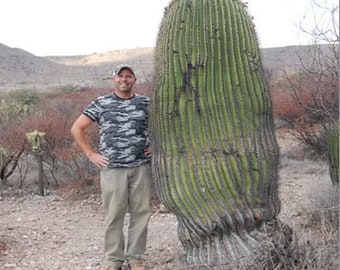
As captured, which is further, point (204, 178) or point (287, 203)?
point (287, 203)

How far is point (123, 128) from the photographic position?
465 centimetres

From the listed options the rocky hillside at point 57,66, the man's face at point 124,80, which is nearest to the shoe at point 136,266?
the man's face at point 124,80

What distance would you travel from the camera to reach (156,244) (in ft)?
19.0

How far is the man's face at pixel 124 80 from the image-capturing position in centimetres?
468

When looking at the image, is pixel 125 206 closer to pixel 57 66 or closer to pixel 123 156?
pixel 123 156

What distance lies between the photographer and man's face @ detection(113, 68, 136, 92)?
468 centimetres

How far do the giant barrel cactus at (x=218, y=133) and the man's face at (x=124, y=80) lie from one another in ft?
1.21

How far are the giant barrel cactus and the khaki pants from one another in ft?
1.24

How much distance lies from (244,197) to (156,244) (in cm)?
177

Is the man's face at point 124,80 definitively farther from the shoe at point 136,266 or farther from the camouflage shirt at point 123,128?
the shoe at point 136,266

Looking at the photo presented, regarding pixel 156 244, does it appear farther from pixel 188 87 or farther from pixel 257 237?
pixel 188 87

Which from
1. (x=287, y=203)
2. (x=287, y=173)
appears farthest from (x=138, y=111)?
(x=287, y=173)

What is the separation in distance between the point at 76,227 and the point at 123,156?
286 cm

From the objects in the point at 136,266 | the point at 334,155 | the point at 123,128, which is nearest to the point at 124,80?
the point at 123,128
